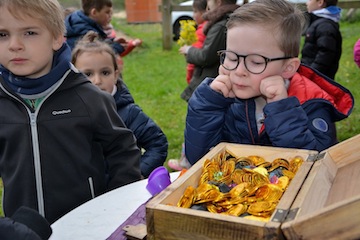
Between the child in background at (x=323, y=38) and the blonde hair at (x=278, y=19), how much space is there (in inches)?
111

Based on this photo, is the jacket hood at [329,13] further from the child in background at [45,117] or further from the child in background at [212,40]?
the child in background at [45,117]

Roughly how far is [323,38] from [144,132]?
257 centimetres

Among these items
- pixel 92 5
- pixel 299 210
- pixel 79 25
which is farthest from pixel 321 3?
pixel 299 210

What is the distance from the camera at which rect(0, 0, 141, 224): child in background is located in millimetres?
1886

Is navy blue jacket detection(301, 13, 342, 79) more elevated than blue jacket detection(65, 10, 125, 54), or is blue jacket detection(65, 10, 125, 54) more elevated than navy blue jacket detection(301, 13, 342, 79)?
blue jacket detection(65, 10, 125, 54)

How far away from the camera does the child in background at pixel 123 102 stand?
108 inches

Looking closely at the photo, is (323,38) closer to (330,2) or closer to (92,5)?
(330,2)

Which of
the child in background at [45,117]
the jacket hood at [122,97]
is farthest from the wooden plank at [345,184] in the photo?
the jacket hood at [122,97]

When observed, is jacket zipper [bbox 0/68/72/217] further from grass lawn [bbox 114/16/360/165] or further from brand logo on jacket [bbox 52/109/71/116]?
grass lawn [bbox 114/16/360/165]

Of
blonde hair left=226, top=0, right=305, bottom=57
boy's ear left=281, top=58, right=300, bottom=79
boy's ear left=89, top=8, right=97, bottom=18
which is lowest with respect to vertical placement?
boy's ear left=89, top=8, right=97, bottom=18

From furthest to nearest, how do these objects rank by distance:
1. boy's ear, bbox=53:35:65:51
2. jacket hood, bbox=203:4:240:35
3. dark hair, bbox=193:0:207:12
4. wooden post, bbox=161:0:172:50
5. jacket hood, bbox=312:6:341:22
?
wooden post, bbox=161:0:172:50
dark hair, bbox=193:0:207:12
jacket hood, bbox=312:6:341:22
jacket hood, bbox=203:4:240:35
boy's ear, bbox=53:35:65:51

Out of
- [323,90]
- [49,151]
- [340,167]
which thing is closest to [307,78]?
[323,90]

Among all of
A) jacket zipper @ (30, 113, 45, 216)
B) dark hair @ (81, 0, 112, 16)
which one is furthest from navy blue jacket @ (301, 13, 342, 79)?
jacket zipper @ (30, 113, 45, 216)

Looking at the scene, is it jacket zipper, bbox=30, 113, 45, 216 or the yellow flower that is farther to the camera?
the yellow flower
